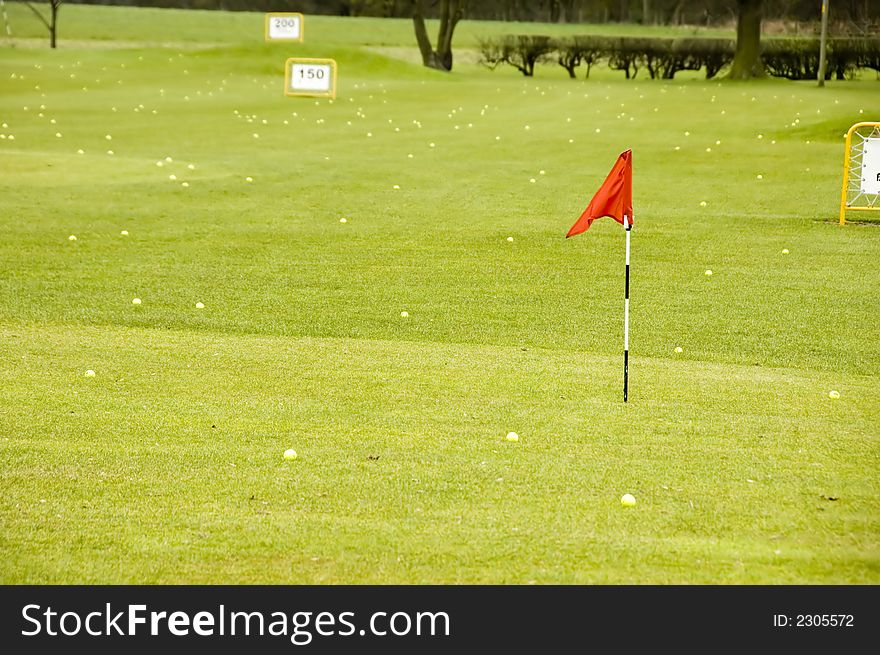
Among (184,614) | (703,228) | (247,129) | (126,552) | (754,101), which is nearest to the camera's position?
(184,614)

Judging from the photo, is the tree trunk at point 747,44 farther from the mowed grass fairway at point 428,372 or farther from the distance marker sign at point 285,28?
the mowed grass fairway at point 428,372

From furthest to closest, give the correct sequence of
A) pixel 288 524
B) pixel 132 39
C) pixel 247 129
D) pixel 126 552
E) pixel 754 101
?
pixel 132 39 → pixel 754 101 → pixel 247 129 → pixel 288 524 → pixel 126 552

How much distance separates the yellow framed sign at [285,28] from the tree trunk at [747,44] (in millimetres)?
23953

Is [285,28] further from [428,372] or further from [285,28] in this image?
[428,372]

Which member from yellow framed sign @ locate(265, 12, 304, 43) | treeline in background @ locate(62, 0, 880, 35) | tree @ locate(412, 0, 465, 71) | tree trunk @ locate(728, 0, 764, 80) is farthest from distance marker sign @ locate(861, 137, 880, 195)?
treeline in background @ locate(62, 0, 880, 35)

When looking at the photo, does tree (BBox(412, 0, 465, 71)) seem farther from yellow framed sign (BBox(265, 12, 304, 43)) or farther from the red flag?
the red flag

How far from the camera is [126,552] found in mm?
5609

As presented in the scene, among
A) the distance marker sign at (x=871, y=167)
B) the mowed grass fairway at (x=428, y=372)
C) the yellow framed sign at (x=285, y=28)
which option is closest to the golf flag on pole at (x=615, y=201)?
the mowed grass fairway at (x=428, y=372)

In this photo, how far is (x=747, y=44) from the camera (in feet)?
166

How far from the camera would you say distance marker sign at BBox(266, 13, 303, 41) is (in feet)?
102

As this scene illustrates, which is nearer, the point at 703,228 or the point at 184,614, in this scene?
the point at 184,614

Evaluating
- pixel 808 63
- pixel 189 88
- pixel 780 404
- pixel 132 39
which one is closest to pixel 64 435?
pixel 780 404

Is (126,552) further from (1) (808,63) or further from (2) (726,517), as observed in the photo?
(1) (808,63)

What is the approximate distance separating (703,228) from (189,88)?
26402mm
